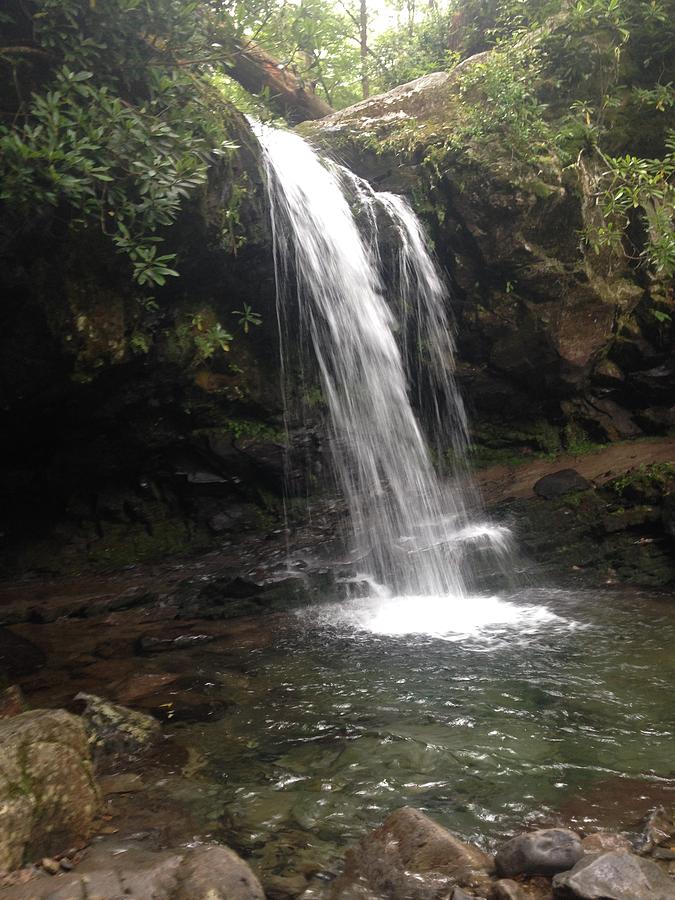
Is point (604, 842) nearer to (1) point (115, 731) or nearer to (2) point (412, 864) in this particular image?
(2) point (412, 864)

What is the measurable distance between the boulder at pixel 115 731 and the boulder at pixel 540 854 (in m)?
2.45

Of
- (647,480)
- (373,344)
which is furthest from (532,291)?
(647,480)

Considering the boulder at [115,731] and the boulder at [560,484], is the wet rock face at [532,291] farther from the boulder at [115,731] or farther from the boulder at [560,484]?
the boulder at [115,731]

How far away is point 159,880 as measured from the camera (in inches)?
106

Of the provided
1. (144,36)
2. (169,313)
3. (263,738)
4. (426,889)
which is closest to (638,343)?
(169,313)

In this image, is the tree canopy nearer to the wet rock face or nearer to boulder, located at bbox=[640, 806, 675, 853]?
the wet rock face

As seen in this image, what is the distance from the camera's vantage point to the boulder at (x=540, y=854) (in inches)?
108

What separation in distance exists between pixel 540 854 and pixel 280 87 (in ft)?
46.1

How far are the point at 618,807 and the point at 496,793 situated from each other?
2.07 feet

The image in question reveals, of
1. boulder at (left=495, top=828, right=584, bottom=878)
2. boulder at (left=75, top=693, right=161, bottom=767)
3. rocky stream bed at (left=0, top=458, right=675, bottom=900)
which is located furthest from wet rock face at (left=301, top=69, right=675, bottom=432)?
boulder at (left=495, top=828, right=584, bottom=878)

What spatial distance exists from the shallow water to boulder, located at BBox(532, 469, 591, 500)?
2.00 meters

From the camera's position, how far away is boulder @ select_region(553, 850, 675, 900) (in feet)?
8.08

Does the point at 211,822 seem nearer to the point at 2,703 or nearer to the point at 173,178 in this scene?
the point at 2,703

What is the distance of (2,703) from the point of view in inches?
177
